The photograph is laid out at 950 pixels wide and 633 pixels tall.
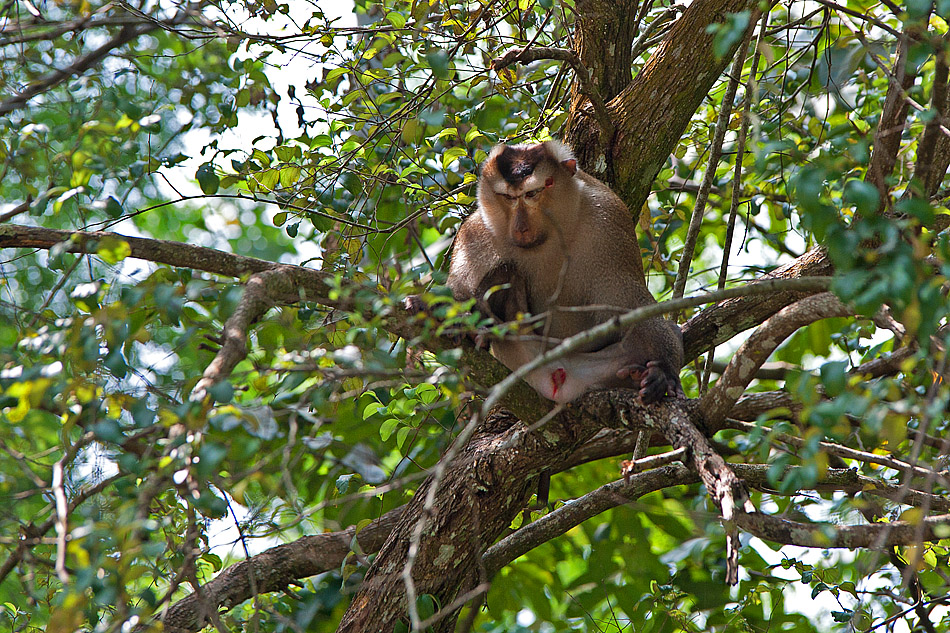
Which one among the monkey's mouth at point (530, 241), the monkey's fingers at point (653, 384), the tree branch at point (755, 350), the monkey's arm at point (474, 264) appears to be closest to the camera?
the tree branch at point (755, 350)

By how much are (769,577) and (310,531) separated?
316 centimetres

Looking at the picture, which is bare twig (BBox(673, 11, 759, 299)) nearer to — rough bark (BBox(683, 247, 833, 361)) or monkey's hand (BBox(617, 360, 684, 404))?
rough bark (BBox(683, 247, 833, 361))

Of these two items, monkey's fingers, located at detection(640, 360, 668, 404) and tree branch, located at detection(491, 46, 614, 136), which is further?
tree branch, located at detection(491, 46, 614, 136)

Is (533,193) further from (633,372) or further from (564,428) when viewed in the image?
(564,428)

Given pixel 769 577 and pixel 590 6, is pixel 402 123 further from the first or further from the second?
pixel 769 577

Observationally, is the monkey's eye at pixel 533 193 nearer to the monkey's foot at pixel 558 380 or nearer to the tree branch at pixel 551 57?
the tree branch at pixel 551 57

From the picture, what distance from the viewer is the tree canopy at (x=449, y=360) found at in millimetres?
2324

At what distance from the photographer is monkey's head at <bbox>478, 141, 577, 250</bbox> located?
4438 mm

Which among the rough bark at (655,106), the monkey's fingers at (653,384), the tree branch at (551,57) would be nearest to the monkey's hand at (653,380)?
the monkey's fingers at (653,384)

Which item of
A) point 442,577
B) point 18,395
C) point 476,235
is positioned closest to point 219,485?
point 18,395

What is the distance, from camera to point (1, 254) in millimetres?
6461

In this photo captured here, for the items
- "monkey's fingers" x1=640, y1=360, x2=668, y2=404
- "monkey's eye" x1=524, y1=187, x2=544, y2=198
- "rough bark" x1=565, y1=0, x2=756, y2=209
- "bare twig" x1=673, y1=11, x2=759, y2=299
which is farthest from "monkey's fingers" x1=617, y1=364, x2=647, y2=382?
"rough bark" x1=565, y1=0, x2=756, y2=209

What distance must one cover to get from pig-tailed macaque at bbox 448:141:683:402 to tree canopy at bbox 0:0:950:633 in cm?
23

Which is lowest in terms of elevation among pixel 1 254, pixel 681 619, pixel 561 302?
pixel 681 619
